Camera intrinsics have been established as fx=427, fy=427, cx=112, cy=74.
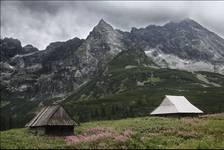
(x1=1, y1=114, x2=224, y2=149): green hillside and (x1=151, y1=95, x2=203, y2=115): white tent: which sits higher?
(x1=151, y1=95, x2=203, y2=115): white tent

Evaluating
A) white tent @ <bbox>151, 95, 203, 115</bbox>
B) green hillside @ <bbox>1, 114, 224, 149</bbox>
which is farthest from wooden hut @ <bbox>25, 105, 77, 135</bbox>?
white tent @ <bbox>151, 95, 203, 115</bbox>

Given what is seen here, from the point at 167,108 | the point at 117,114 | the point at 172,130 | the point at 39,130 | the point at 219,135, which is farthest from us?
the point at 117,114

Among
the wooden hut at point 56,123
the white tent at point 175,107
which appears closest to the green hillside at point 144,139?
the wooden hut at point 56,123

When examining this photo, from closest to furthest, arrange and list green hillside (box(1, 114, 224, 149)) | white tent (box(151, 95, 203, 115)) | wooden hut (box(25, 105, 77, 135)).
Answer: green hillside (box(1, 114, 224, 149))
wooden hut (box(25, 105, 77, 135))
white tent (box(151, 95, 203, 115))

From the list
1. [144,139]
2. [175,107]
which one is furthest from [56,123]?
[175,107]

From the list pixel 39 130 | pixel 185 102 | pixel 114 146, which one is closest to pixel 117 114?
pixel 185 102

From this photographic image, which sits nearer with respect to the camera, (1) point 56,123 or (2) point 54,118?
(1) point 56,123

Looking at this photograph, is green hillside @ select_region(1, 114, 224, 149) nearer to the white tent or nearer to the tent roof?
the tent roof

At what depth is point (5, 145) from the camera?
42094mm

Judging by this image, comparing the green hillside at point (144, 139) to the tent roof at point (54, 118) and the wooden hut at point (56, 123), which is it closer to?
A: the wooden hut at point (56, 123)

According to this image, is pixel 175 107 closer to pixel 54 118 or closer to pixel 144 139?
pixel 54 118

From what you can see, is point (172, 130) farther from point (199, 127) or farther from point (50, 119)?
point (50, 119)

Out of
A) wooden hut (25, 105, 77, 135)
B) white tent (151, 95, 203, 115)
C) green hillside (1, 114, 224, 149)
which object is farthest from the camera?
white tent (151, 95, 203, 115)

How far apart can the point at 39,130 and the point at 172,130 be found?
1870 cm
